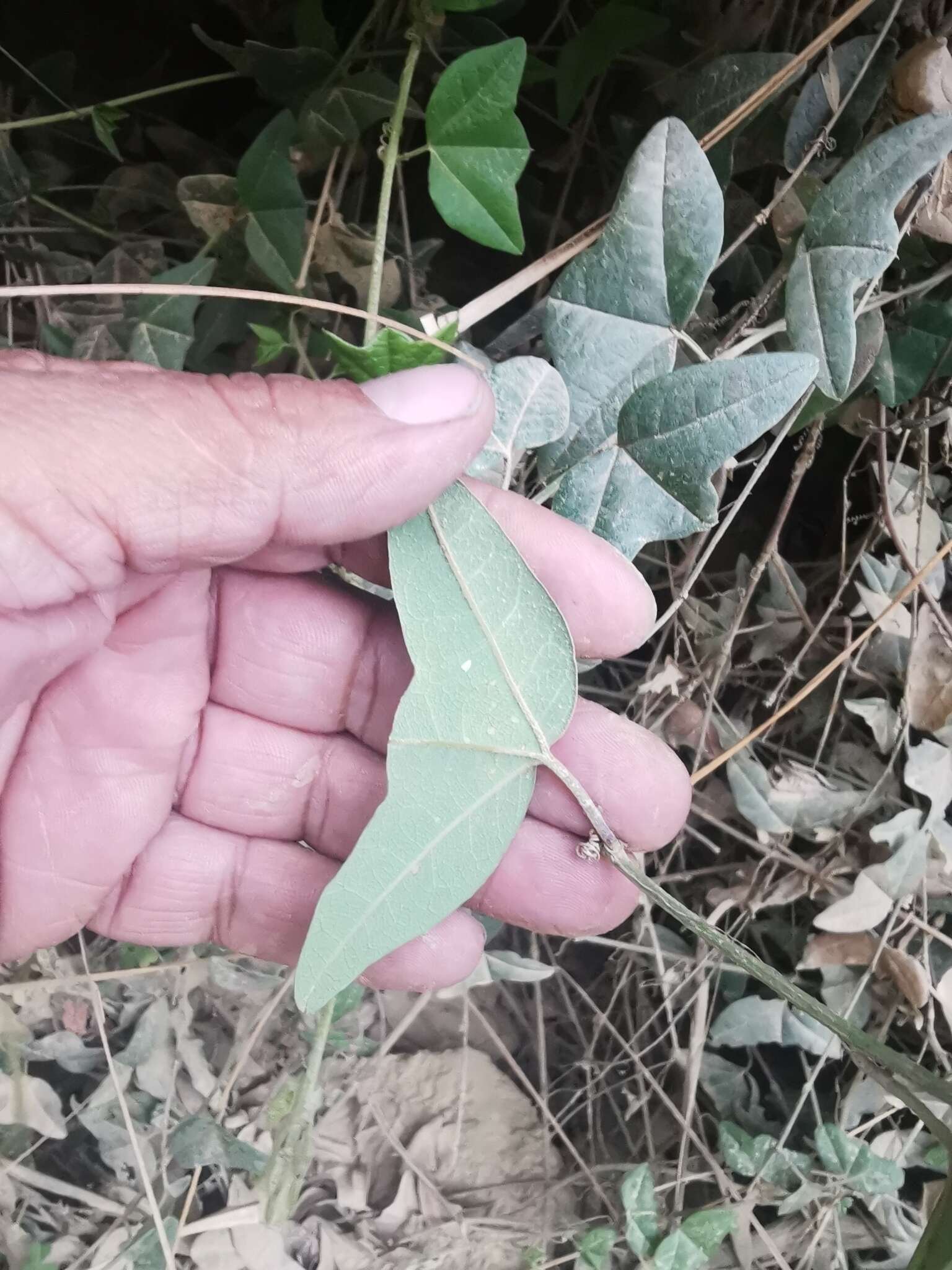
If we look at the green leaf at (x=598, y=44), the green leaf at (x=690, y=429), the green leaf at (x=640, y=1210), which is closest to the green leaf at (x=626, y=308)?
the green leaf at (x=690, y=429)

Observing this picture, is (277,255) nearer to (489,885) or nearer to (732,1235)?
(489,885)

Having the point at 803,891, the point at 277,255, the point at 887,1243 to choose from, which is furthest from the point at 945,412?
the point at 887,1243

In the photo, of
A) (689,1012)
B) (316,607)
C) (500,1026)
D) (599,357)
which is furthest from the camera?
(500,1026)

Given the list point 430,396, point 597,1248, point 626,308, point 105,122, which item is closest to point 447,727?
point 430,396

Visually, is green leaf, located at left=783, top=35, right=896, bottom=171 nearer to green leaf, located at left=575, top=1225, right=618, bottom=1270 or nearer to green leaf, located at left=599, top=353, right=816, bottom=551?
green leaf, located at left=599, top=353, right=816, bottom=551

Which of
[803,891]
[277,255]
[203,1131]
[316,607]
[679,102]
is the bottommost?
[203,1131]

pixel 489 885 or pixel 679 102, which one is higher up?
pixel 679 102

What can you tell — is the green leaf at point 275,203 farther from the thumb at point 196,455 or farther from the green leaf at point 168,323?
the thumb at point 196,455

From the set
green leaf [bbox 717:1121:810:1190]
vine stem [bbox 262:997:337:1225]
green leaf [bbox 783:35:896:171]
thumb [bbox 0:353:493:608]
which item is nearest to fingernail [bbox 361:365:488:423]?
thumb [bbox 0:353:493:608]
